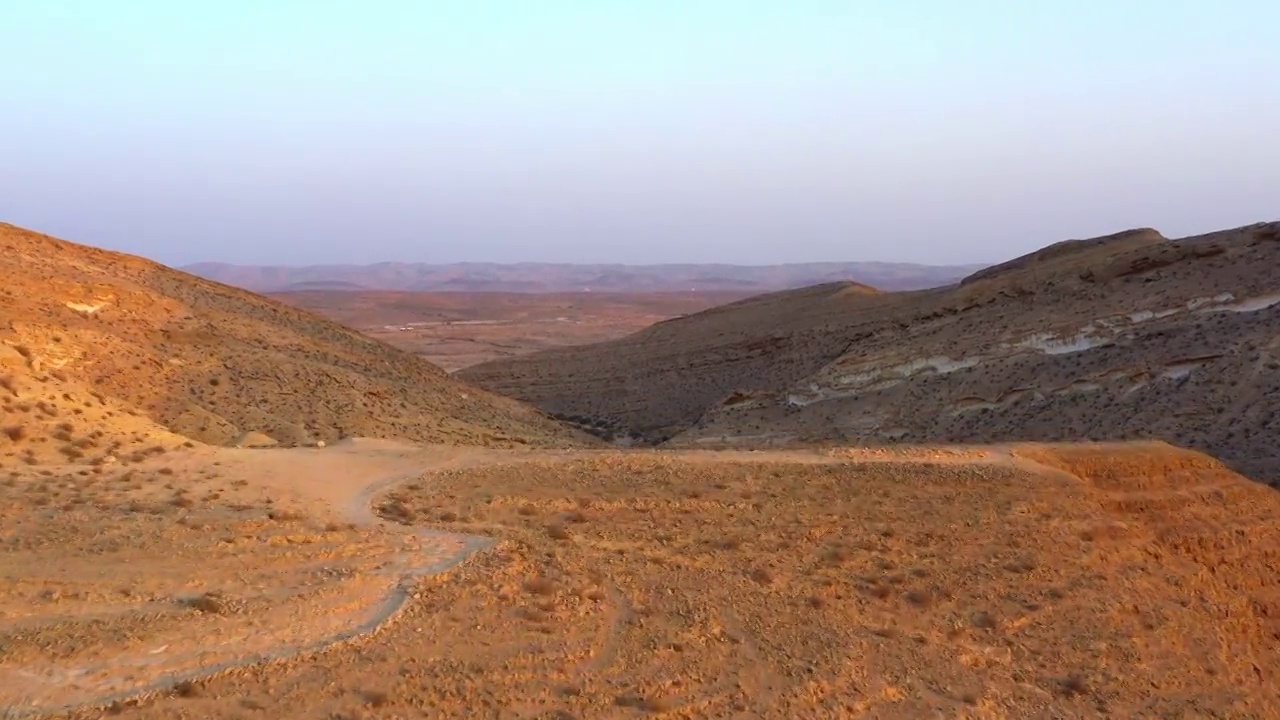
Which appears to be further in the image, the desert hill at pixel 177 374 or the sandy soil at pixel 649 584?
the desert hill at pixel 177 374

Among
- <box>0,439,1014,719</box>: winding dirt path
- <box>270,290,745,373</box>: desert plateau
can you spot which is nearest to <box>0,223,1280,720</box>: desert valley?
<box>0,439,1014,719</box>: winding dirt path

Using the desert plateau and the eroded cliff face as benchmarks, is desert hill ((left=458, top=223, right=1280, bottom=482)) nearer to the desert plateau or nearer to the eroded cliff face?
the eroded cliff face

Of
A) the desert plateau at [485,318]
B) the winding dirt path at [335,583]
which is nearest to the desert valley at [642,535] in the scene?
the winding dirt path at [335,583]

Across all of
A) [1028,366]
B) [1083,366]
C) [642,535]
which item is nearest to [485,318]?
[1028,366]

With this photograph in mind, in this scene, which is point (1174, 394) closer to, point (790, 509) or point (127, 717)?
point (790, 509)

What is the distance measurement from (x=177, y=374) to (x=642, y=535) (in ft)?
41.9

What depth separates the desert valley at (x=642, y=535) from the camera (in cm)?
750

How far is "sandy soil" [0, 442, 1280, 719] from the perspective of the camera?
7238 millimetres

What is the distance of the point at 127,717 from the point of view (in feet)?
20.1

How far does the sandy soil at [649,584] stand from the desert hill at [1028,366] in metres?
4.83

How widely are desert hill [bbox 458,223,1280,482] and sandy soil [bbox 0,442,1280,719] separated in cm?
483

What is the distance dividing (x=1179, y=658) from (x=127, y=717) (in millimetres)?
9443

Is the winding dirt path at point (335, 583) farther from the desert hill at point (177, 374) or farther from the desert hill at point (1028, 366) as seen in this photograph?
the desert hill at point (1028, 366)

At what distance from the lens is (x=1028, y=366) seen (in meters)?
23.4
